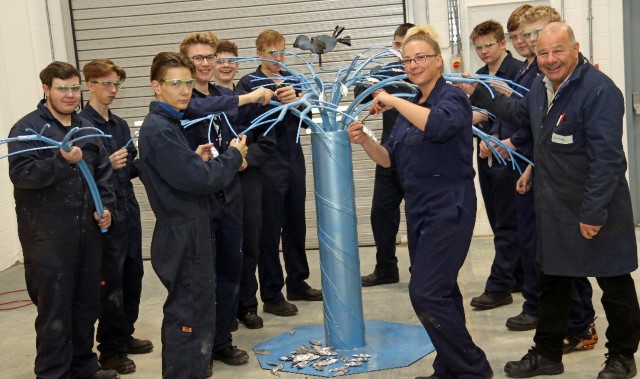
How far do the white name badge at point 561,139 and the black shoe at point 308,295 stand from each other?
220cm

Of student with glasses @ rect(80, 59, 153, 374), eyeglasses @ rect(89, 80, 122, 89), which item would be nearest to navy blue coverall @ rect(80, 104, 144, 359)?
student with glasses @ rect(80, 59, 153, 374)

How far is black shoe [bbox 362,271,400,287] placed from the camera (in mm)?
5230

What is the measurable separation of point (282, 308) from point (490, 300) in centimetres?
128

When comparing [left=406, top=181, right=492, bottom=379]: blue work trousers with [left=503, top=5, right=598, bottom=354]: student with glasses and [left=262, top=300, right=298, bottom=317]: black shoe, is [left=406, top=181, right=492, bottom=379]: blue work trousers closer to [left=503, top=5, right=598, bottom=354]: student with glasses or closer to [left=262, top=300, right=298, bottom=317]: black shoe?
[left=503, top=5, right=598, bottom=354]: student with glasses

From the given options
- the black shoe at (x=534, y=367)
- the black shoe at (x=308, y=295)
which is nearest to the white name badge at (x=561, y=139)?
the black shoe at (x=534, y=367)

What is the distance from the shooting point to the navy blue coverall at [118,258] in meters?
3.90

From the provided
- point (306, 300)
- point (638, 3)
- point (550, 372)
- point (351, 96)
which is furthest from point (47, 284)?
point (638, 3)

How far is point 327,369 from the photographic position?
366 cm

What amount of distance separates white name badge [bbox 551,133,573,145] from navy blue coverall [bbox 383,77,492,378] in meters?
0.38

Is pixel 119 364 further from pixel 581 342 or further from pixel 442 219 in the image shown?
pixel 581 342

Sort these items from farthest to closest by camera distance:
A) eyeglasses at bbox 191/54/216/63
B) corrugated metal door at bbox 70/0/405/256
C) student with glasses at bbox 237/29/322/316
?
corrugated metal door at bbox 70/0/405/256 → student with glasses at bbox 237/29/322/316 → eyeglasses at bbox 191/54/216/63

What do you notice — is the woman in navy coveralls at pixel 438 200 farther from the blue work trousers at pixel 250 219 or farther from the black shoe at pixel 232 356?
the blue work trousers at pixel 250 219

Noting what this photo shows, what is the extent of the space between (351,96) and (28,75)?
114 inches

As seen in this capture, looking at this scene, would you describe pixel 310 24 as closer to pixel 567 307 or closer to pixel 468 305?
pixel 468 305
